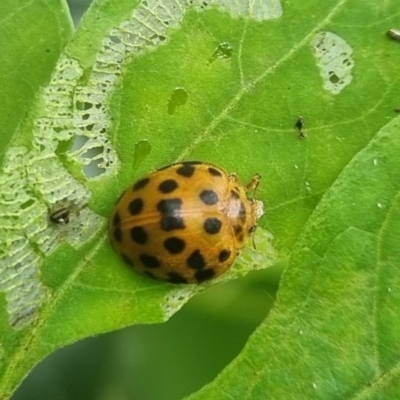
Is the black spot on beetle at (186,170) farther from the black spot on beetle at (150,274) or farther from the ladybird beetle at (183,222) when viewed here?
the black spot on beetle at (150,274)

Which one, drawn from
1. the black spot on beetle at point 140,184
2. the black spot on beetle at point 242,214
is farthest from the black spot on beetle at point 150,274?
the black spot on beetle at point 242,214

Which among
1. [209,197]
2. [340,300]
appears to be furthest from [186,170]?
[340,300]

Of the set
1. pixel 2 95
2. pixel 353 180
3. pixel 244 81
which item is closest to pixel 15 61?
pixel 2 95

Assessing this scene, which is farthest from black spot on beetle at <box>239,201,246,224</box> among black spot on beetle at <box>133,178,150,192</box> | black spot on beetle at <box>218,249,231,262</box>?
black spot on beetle at <box>133,178,150,192</box>

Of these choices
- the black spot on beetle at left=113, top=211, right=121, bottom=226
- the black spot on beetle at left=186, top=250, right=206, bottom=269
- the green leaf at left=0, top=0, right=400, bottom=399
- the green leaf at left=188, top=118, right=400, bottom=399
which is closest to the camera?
the green leaf at left=188, top=118, right=400, bottom=399

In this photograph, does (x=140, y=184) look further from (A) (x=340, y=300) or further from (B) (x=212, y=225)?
(A) (x=340, y=300)

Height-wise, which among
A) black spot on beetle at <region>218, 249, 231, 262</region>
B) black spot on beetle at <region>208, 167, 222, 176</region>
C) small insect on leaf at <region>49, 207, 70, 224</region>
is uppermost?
small insect on leaf at <region>49, 207, 70, 224</region>

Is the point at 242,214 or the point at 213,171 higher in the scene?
the point at 213,171

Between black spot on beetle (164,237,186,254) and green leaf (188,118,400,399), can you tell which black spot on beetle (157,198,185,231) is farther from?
green leaf (188,118,400,399)
